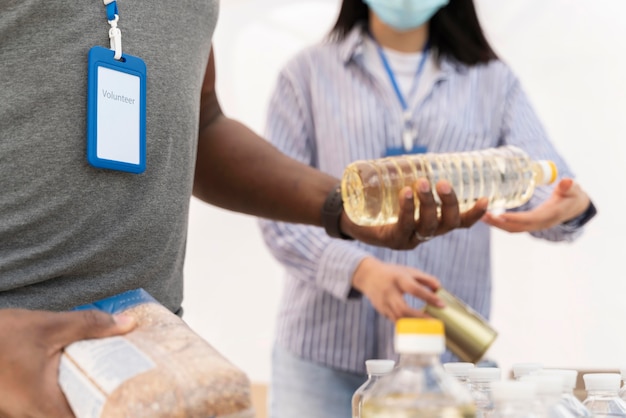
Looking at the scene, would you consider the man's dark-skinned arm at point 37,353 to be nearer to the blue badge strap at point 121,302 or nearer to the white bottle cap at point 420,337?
the blue badge strap at point 121,302

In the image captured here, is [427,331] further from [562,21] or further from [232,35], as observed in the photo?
[232,35]

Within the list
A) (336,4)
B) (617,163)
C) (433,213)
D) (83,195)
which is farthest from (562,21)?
(83,195)

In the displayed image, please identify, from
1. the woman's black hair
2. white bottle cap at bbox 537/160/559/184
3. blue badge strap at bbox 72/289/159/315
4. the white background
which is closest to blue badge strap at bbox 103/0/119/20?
blue badge strap at bbox 72/289/159/315

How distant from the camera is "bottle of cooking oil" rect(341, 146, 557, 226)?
1.59 meters

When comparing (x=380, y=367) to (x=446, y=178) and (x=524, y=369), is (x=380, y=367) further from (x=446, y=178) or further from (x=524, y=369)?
(x=446, y=178)

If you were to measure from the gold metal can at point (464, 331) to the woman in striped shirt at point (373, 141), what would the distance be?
0.20 metres

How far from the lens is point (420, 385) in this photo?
78 cm

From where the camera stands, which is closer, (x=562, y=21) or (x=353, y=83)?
(x=353, y=83)

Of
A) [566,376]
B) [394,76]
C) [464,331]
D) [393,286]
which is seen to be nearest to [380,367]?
[566,376]

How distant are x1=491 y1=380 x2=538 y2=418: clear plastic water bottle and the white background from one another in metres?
2.57

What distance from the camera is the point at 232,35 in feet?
13.3

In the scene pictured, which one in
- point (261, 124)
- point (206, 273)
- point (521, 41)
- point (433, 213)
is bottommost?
point (206, 273)

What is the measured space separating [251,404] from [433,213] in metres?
0.73

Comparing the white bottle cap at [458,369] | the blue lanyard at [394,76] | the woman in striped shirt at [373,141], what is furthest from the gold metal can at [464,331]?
the white bottle cap at [458,369]
